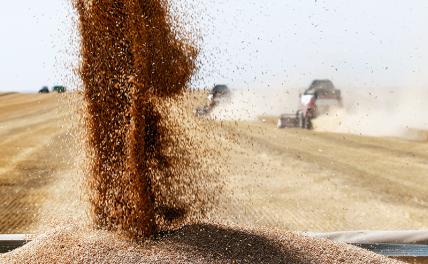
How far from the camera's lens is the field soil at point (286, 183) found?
8.27 metres

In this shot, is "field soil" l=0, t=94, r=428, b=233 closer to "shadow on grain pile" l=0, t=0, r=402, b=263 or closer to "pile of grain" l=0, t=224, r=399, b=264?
"shadow on grain pile" l=0, t=0, r=402, b=263

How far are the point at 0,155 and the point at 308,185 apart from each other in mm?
7527

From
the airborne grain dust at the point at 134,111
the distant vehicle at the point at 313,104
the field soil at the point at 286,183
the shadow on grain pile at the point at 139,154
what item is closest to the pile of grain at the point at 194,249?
the shadow on grain pile at the point at 139,154

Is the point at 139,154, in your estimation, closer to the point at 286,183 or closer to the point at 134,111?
the point at 134,111

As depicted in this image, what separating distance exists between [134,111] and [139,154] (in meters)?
0.36

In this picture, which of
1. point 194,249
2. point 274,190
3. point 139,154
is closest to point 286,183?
point 274,190

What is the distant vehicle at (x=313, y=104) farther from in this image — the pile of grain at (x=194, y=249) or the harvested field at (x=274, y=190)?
the pile of grain at (x=194, y=249)

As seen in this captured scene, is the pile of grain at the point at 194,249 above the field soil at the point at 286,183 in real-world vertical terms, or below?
above

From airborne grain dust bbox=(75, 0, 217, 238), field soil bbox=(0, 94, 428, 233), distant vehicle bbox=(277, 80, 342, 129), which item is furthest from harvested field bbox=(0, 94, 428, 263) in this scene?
distant vehicle bbox=(277, 80, 342, 129)

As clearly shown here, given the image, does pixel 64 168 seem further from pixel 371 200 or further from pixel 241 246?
pixel 241 246

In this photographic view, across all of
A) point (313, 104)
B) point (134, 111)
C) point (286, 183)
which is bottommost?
point (286, 183)

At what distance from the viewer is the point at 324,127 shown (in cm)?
2267

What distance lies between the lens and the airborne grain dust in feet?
18.4

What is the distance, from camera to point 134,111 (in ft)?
18.3
